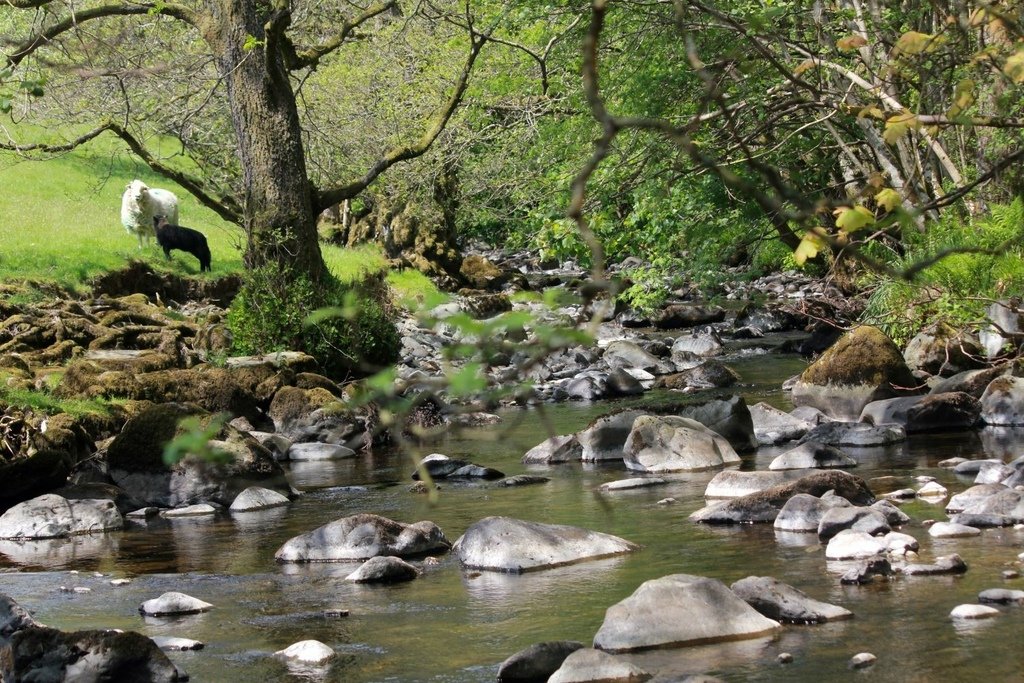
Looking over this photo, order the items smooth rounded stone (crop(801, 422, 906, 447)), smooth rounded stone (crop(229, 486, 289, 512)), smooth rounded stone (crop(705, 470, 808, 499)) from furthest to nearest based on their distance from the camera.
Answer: smooth rounded stone (crop(801, 422, 906, 447)), smooth rounded stone (crop(229, 486, 289, 512)), smooth rounded stone (crop(705, 470, 808, 499))

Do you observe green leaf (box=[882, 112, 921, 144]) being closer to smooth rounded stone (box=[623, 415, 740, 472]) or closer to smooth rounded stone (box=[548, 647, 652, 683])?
smooth rounded stone (box=[548, 647, 652, 683])

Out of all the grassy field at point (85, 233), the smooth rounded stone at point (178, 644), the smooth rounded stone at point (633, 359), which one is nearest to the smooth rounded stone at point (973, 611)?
the smooth rounded stone at point (178, 644)

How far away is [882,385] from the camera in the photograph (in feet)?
47.9

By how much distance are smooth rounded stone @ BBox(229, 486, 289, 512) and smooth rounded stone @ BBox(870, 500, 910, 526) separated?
5.48m

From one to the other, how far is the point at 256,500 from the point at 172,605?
4110mm

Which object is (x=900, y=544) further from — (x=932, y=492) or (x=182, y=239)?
(x=182, y=239)

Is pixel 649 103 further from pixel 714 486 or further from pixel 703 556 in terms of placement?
pixel 703 556

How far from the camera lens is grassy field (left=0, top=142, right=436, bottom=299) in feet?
70.6

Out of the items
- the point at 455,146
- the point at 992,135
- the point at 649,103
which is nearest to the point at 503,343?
the point at 649,103

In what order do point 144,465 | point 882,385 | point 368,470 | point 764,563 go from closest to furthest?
1. point 764,563
2. point 144,465
3. point 368,470
4. point 882,385

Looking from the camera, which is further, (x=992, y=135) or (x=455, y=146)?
(x=455, y=146)

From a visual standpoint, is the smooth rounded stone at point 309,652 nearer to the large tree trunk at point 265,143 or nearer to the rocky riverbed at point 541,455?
the rocky riverbed at point 541,455

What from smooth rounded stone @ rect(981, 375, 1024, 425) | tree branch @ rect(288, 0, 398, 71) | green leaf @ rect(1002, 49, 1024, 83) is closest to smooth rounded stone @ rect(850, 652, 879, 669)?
green leaf @ rect(1002, 49, 1024, 83)

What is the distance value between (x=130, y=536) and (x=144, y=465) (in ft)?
6.02
